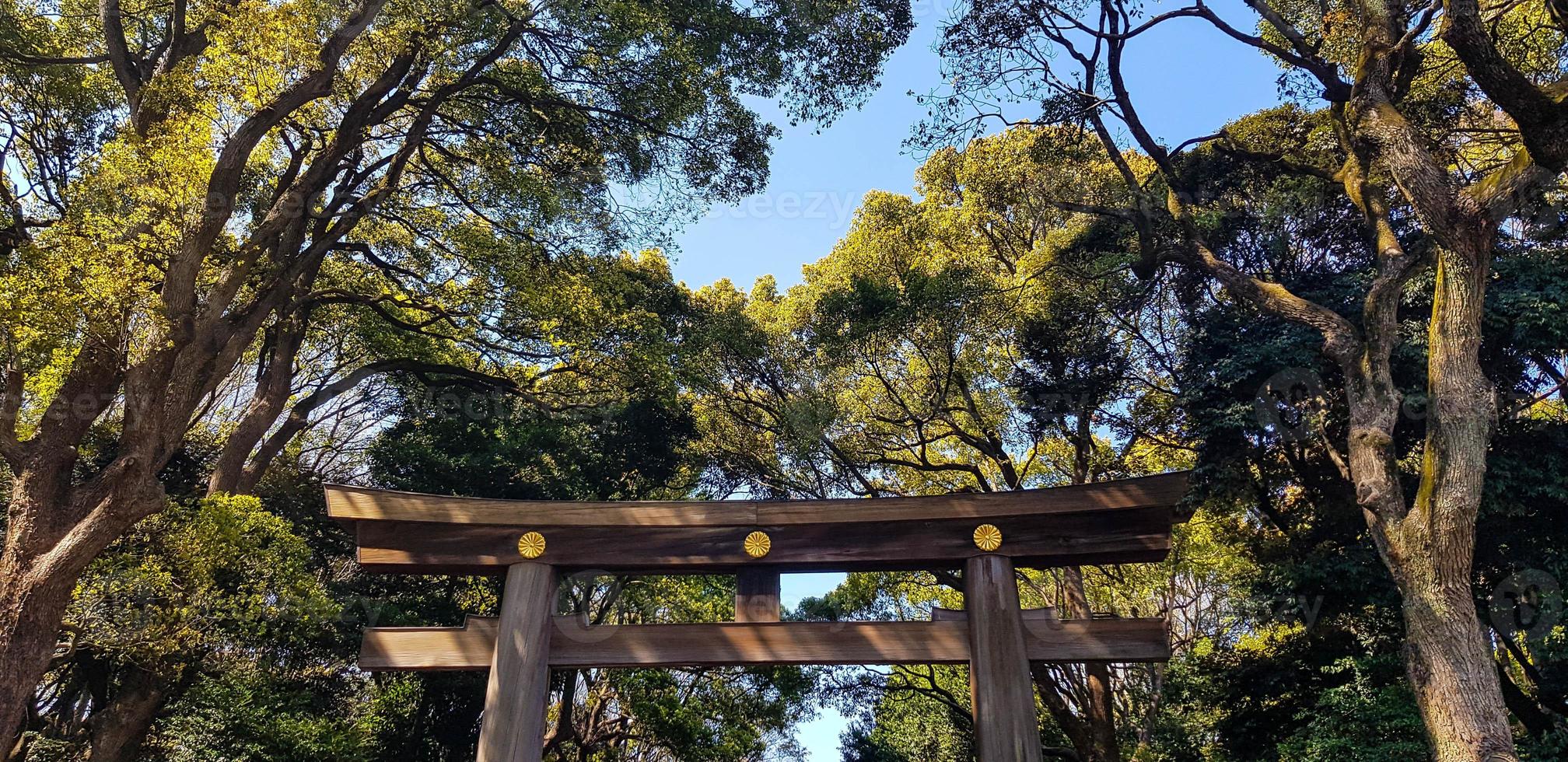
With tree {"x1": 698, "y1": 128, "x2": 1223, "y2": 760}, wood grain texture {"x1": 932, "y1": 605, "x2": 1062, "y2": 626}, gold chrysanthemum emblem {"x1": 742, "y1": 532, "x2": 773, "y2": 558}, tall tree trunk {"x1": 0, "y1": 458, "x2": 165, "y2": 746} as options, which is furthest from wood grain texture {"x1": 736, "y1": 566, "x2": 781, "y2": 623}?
tree {"x1": 698, "y1": 128, "x2": 1223, "y2": 760}

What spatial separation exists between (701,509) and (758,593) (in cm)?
70

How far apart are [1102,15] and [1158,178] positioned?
2855mm

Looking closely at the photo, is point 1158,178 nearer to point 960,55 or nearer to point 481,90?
point 960,55

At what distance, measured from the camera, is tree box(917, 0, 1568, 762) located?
17.4 feet

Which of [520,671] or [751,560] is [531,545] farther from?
[751,560]

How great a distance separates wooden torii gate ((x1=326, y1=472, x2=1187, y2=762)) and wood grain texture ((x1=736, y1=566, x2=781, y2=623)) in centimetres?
1

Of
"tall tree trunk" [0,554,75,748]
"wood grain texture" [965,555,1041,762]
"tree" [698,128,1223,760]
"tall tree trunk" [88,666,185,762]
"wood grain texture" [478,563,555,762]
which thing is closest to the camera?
"wood grain texture" [965,555,1041,762]

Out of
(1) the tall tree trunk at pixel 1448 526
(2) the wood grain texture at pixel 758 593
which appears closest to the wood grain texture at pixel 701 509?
(2) the wood grain texture at pixel 758 593

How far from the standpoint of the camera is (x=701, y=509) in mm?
5570

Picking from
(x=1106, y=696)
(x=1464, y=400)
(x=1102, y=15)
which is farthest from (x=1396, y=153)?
(x=1106, y=696)

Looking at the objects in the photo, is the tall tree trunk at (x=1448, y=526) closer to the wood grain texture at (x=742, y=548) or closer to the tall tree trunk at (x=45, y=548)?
the wood grain texture at (x=742, y=548)

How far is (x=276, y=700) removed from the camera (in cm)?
923

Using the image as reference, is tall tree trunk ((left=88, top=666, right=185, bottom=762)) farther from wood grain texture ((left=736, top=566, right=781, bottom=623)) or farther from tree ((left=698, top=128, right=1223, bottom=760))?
tree ((left=698, top=128, right=1223, bottom=760))

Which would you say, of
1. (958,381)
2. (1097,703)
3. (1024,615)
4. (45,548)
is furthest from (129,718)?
(1097,703)
